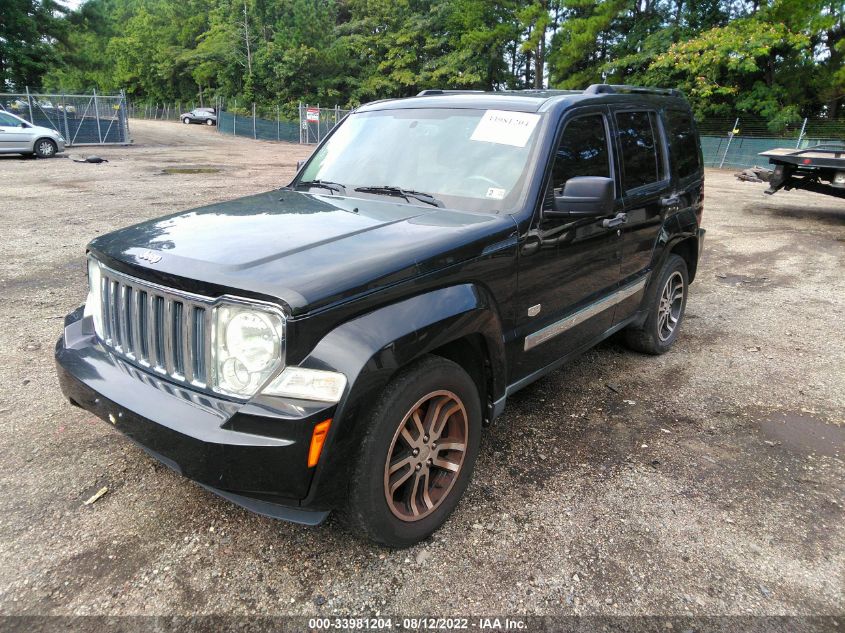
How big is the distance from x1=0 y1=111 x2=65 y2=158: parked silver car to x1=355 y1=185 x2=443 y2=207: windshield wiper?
19.9m

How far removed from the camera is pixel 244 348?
2098mm

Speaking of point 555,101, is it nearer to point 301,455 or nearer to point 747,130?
point 301,455

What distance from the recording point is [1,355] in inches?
168

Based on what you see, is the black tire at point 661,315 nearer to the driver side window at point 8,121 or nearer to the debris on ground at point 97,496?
the debris on ground at point 97,496

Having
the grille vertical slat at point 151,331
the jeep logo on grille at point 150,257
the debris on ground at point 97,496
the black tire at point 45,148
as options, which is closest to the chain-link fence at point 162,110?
the black tire at point 45,148

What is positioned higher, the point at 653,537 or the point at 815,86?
the point at 815,86

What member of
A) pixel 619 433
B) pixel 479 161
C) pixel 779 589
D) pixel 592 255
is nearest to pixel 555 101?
pixel 479 161

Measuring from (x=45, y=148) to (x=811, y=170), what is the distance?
2153cm

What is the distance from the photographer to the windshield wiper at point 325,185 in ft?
11.4

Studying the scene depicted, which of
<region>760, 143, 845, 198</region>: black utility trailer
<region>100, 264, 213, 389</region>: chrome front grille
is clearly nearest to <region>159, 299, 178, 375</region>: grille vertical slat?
<region>100, 264, 213, 389</region>: chrome front grille

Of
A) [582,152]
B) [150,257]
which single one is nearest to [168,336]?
[150,257]

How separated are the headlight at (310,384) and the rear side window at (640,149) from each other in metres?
2.56

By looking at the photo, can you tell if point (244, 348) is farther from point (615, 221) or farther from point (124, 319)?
point (615, 221)

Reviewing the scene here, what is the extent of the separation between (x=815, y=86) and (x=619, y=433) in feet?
111
